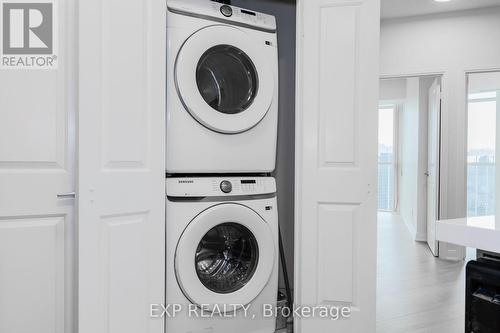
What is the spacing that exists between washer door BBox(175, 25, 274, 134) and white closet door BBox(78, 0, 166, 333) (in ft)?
0.45

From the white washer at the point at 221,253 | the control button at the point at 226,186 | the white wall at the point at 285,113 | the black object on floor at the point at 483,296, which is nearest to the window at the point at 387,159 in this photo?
the white wall at the point at 285,113

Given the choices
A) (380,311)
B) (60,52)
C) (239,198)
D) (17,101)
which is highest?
(60,52)

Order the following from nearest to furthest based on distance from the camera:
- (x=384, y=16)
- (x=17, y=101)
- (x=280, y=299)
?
(x=17, y=101), (x=280, y=299), (x=384, y=16)

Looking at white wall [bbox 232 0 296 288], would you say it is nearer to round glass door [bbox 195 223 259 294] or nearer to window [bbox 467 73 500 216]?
round glass door [bbox 195 223 259 294]

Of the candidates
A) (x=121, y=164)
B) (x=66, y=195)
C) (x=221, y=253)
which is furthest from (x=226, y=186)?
(x=66, y=195)

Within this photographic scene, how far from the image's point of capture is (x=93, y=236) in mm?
1473

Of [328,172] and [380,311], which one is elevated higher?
[328,172]

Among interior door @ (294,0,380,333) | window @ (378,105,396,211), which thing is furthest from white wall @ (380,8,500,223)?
window @ (378,105,396,211)

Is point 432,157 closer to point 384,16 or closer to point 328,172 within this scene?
Result: point 384,16

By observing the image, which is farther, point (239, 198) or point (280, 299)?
point (280, 299)

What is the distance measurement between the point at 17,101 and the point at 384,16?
12.5 ft

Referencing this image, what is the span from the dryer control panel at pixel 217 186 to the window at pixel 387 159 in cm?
626

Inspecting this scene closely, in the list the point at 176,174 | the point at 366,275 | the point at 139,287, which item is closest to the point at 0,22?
the point at 176,174

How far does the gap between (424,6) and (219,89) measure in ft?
9.82
